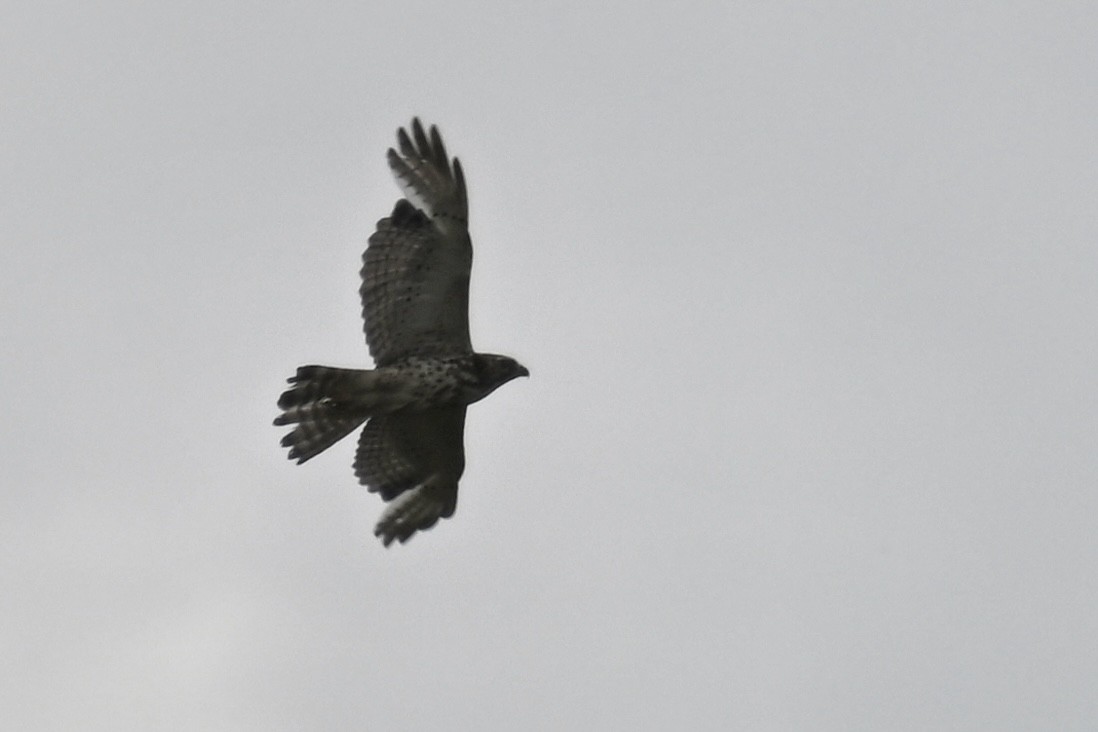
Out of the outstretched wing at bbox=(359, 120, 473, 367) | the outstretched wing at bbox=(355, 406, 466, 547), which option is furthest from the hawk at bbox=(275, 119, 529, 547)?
the outstretched wing at bbox=(355, 406, 466, 547)

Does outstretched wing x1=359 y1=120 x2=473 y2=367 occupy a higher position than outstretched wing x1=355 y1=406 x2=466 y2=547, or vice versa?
outstretched wing x1=359 y1=120 x2=473 y2=367

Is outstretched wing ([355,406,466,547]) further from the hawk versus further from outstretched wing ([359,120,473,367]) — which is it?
outstretched wing ([359,120,473,367])

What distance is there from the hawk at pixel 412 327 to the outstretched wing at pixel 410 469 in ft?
1.53

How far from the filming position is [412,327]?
16.5 meters

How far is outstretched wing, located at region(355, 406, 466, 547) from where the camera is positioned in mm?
17234

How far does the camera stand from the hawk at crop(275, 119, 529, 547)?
1616 centimetres

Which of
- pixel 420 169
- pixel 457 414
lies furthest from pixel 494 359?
pixel 420 169

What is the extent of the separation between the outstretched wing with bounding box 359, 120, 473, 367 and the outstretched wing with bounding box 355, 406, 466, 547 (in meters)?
0.99

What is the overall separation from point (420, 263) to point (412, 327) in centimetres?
64

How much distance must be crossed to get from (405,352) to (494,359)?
0.81m

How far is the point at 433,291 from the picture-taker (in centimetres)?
1627

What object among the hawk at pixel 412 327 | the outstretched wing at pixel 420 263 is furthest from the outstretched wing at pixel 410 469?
the outstretched wing at pixel 420 263

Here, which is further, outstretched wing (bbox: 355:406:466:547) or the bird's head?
outstretched wing (bbox: 355:406:466:547)

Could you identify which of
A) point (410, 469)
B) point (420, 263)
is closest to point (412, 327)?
point (420, 263)
